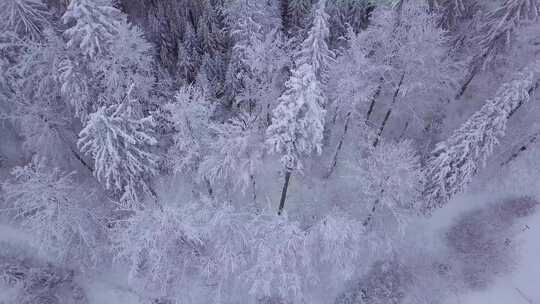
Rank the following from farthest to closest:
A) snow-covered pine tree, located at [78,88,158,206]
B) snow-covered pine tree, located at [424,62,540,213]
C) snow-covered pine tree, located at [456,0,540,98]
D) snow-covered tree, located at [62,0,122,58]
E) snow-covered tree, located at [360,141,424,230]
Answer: snow-covered pine tree, located at [456,0,540,98], snow-covered tree, located at [360,141,424,230], snow-covered pine tree, located at [424,62,540,213], snow-covered tree, located at [62,0,122,58], snow-covered pine tree, located at [78,88,158,206]

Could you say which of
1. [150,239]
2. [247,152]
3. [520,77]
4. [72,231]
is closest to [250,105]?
[247,152]

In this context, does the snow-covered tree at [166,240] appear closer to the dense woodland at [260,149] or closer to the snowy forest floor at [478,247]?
the dense woodland at [260,149]

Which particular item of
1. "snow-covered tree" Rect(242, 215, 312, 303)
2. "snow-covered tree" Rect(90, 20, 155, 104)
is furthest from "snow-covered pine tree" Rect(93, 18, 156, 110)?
"snow-covered tree" Rect(242, 215, 312, 303)

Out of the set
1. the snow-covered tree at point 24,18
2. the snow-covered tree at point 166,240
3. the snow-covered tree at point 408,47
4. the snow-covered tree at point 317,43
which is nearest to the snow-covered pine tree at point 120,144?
the snow-covered tree at point 166,240

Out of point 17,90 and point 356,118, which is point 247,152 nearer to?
point 356,118

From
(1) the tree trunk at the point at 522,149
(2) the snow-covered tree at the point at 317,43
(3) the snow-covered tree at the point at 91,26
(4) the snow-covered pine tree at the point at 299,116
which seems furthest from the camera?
(1) the tree trunk at the point at 522,149

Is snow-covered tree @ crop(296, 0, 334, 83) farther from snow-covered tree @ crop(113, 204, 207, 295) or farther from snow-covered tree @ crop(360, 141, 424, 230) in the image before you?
snow-covered tree @ crop(113, 204, 207, 295)
